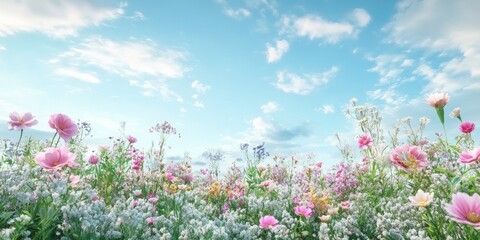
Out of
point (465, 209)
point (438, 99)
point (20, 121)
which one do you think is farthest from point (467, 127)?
point (20, 121)

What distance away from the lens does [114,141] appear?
7.50 metres

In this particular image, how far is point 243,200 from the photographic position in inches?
210

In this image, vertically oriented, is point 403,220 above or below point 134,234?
above

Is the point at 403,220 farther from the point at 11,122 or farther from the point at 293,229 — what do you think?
the point at 11,122

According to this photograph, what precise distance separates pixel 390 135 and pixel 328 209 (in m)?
2.73

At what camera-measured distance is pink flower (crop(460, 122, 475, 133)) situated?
4.76 metres

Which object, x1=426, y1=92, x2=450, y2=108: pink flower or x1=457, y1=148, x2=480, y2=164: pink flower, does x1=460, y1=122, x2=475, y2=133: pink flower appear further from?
x1=457, y1=148, x2=480, y2=164: pink flower

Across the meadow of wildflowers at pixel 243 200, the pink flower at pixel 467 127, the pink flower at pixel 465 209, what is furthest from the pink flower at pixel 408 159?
the pink flower at pixel 467 127

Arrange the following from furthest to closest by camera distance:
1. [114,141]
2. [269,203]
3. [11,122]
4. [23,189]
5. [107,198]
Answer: [114,141], [107,198], [269,203], [11,122], [23,189]

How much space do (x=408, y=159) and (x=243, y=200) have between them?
227 centimetres

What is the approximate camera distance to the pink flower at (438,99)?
4055 millimetres

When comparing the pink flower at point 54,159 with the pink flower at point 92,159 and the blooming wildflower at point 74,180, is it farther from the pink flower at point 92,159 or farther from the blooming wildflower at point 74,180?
the pink flower at point 92,159

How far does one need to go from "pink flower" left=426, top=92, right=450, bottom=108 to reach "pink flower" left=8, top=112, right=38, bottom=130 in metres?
3.86

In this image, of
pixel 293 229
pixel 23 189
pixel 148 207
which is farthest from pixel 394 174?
pixel 23 189
